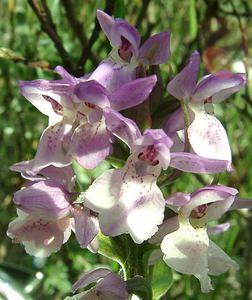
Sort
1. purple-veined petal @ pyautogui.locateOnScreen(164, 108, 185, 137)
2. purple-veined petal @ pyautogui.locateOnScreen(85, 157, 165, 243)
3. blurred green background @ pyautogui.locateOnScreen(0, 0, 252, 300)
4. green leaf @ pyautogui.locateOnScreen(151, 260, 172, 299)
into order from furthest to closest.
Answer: blurred green background @ pyautogui.locateOnScreen(0, 0, 252, 300) < green leaf @ pyautogui.locateOnScreen(151, 260, 172, 299) < purple-veined petal @ pyautogui.locateOnScreen(164, 108, 185, 137) < purple-veined petal @ pyautogui.locateOnScreen(85, 157, 165, 243)

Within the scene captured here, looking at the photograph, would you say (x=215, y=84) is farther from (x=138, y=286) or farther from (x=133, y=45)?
(x=138, y=286)

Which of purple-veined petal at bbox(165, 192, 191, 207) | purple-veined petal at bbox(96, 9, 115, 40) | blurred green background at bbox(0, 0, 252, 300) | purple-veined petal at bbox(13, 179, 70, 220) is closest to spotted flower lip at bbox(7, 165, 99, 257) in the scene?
purple-veined petal at bbox(13, 179, 70, 220)

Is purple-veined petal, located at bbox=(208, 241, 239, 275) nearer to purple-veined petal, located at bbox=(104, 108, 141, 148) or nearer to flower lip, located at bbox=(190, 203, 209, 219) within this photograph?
flower lip, located at bbox=(190, 203, 209, 219)

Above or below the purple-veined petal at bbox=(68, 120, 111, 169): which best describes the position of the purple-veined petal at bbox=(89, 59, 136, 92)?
above

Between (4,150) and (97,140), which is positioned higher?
(97,140)

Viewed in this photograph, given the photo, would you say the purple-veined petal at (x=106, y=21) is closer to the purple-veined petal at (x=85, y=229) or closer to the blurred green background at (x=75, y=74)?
the purple-veined petal at (x=85, y=229)

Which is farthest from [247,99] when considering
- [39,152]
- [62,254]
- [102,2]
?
[39,152]

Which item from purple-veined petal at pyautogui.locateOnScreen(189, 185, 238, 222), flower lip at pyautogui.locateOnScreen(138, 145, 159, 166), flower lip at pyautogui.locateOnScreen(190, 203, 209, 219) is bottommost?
flower lip at pyautogui.locateOnScreen(190, 203, 209, 219)

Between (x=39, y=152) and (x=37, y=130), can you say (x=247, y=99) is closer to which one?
(x=37, y=130)
